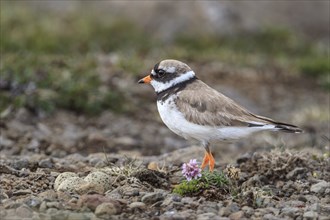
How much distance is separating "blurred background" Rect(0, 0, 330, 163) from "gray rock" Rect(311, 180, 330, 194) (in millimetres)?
1224

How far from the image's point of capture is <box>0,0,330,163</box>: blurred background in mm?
8820

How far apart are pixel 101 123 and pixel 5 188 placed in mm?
3827

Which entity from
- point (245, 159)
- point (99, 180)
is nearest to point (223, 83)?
point (245, 159)

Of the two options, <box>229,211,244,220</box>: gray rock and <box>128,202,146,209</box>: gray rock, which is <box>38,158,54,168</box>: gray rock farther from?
→ <box>229,211,244,220</box>: gray rock

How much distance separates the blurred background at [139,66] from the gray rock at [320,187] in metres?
1.22

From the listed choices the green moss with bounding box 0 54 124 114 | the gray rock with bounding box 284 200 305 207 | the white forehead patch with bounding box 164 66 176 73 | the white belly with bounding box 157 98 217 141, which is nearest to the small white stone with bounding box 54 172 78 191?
the white belly with bounding box 157 98 217 141

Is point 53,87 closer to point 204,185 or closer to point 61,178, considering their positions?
point 61,178

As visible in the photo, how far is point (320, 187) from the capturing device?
5980 millimetres

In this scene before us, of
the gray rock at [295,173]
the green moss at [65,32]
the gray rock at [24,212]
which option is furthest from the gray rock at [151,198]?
the green moss at [65,32]

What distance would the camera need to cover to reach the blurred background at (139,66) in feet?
28.9

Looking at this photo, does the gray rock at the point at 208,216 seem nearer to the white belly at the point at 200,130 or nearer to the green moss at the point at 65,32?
the white belly at the point at 200,130

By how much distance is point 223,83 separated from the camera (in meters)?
11.6

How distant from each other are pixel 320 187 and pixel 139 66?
5494 mm

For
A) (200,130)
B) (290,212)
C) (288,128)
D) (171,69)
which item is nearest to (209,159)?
(200,130)
